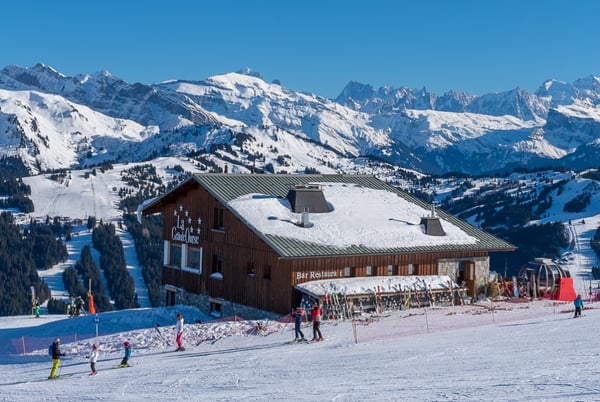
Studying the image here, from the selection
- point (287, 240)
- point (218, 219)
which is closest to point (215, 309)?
point (218, 219)

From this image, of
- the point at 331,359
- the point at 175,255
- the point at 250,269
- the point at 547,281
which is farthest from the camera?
the point at 547,281

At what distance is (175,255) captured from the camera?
53.2 meters

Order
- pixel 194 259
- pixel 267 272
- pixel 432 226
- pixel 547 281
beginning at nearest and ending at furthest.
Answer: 1. pixel 267 272
2. pixel 432 226
3. pixel 194 259
4. pixel 547 281

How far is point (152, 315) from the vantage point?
45.4 m

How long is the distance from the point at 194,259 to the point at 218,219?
3.89m

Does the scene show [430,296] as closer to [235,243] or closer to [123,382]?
[235,243]

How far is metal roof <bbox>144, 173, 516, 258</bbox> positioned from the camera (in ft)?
143

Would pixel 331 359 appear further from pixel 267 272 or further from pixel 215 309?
pixel 215 309

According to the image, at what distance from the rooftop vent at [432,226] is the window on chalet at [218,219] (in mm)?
11886

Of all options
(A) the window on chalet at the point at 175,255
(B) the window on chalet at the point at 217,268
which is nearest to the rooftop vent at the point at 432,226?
(B) the window on chalet at the point at 217,268

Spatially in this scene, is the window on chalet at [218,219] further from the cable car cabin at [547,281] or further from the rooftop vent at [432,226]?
the cable car cabin at [547,281]

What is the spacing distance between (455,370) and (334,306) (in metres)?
15.4

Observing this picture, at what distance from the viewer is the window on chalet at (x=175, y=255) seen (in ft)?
173

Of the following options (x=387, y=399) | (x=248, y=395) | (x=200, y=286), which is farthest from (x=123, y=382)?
(x=200, y=286)
